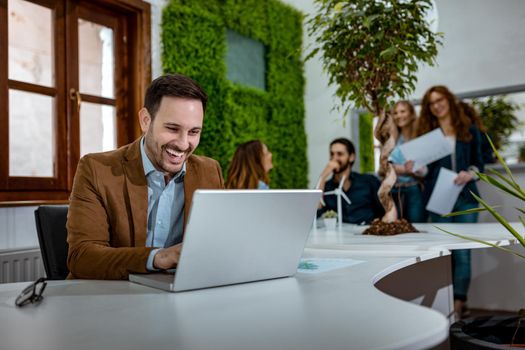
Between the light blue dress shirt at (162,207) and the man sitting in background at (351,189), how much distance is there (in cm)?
201

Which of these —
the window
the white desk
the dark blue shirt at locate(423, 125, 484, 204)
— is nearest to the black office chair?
the white desk

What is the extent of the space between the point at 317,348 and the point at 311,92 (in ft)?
14.9

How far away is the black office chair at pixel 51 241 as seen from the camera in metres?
1.64

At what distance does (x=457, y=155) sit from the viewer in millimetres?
3600

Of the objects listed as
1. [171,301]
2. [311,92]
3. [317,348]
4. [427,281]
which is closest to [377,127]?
[427,281]

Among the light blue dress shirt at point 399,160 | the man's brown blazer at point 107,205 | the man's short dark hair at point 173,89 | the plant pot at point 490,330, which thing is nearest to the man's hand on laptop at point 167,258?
the man's brown blazer at point 107,205

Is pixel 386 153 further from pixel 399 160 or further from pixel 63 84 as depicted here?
pixel 63 84

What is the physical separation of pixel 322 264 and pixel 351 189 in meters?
2.27

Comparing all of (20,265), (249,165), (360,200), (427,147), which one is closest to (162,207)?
(20,265)

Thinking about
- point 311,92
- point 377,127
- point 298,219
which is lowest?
point 298,219

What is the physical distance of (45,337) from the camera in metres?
0.73

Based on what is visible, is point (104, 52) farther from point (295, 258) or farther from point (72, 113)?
point (295, 258)

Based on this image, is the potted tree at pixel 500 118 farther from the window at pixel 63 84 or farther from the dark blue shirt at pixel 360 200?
the window at pixel 63 84

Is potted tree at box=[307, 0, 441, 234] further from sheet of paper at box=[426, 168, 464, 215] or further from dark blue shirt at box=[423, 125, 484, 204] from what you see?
dark blue shirt at box=[423, 125, 484, 204]
